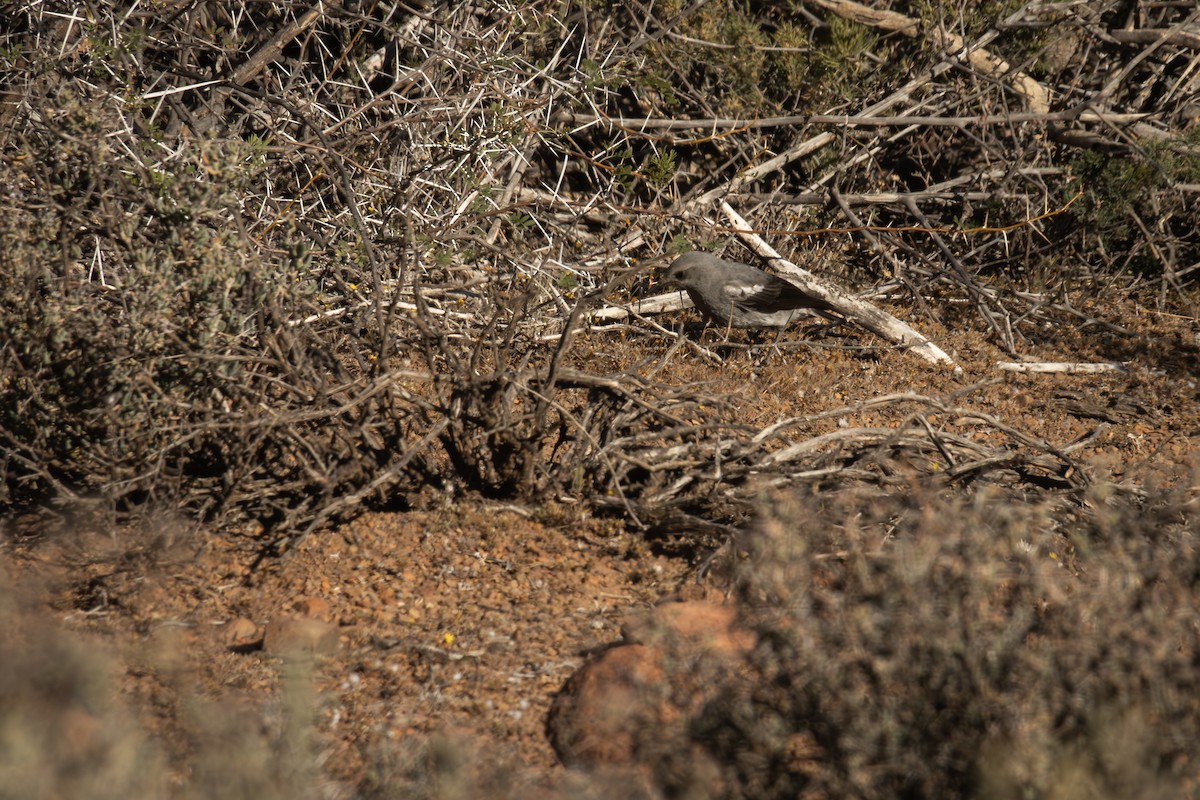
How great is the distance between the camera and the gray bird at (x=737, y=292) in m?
5.21

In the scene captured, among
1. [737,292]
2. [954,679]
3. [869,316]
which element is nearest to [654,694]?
[954,679]

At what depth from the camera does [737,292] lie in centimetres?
521

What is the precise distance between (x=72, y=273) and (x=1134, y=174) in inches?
203

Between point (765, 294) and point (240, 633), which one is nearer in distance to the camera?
point (240, 633)

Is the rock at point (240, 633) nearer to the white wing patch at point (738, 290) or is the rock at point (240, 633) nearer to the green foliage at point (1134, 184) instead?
the white wing patch at point (738, 290)

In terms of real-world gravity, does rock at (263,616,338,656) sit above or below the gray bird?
above

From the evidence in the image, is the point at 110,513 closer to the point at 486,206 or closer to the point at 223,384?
the point at 223,384

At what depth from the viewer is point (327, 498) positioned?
3.20m

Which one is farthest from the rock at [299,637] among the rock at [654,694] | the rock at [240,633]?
the rock at [654,694]

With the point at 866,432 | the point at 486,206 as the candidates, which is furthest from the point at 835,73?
the point at 866,432

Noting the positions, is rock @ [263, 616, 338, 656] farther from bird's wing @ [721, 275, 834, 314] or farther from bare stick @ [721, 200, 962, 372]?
bare stick @ [721, 200, 962, 372]

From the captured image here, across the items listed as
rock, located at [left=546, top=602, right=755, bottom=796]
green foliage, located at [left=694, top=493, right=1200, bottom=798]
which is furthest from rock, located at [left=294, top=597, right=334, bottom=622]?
green foliage, located at [left=694, top=493, right=1200, bottom=798]

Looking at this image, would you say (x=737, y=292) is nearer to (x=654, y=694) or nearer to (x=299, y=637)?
(x=299, y=637)

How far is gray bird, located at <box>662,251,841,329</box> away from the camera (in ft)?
17.1
